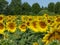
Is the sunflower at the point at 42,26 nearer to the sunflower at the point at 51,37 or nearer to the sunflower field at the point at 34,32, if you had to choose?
the sunflower field at the point at 34,32

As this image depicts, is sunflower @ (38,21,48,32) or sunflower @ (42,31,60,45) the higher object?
sunflower @ (42,31,60,45)

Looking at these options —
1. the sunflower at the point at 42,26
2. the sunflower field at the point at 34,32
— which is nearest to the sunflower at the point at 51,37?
the sunflower field at the point at 34,32

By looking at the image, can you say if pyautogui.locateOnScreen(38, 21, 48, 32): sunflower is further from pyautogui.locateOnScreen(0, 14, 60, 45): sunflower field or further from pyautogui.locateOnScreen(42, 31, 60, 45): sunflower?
pyautogui.locateOnScreen(42, 31, 60, 45): sunflower

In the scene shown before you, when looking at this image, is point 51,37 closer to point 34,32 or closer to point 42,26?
point 42,26

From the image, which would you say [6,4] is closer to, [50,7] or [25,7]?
[25,7]

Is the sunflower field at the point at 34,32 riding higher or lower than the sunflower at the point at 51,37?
lower

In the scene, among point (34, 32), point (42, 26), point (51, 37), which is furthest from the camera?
point (34, 32)

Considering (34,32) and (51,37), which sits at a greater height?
(51,37)

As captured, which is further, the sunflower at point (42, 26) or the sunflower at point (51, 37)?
the sunflower at point (42, 26)

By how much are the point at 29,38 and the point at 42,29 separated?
1.59m

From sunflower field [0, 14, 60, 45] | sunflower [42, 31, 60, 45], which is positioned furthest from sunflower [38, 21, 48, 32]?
sunflower [42, 31, 60, 45]

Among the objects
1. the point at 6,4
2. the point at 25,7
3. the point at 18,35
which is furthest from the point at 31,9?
the point at 18,35

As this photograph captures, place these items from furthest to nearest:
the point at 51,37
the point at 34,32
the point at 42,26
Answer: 1. the point at 34,32
2. the point at 42,26
3. the point at 51,37

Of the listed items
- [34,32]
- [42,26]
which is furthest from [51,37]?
[34,32]
